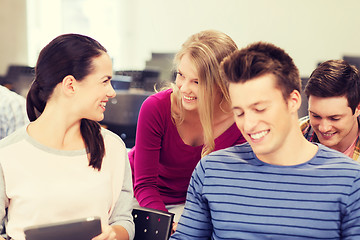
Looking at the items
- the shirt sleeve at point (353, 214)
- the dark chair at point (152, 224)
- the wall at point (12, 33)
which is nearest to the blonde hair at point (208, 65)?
the dark chair at point (152, 224)

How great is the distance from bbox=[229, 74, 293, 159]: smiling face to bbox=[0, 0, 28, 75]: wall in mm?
6449

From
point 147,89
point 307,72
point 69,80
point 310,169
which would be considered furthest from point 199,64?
point 307,72

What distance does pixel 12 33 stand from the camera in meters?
7.23

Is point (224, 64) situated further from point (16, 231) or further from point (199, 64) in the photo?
point (16, 231)

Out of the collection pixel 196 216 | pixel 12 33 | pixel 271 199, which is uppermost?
pixel 271 199

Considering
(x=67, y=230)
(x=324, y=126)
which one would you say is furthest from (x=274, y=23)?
(x=67, y=230)

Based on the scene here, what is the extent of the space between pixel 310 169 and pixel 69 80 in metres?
0.77

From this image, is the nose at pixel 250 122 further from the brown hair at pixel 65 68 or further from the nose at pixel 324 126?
the nose at pixel 324 126

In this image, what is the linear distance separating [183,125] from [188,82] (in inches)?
10.4

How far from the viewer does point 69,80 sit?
58.1 inches

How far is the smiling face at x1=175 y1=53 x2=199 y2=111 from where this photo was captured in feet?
6.11

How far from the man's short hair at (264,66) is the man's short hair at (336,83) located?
0.51 metres

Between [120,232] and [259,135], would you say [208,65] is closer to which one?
[259,135]

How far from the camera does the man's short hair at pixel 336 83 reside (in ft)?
6.02
